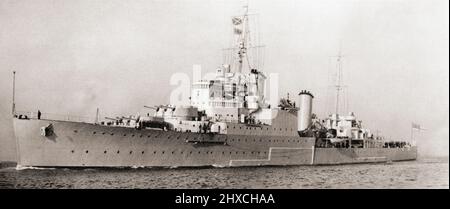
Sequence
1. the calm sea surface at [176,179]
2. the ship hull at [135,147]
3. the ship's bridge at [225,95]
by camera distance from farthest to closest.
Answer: the ship's bridge at [225,95]
the ship hull at [135,147]
the calm sea surface at [176,179]

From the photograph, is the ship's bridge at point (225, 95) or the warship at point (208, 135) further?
the ship's bridge at point (225, 95)

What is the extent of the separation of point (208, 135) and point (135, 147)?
4.47m

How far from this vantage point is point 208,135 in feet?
85.1

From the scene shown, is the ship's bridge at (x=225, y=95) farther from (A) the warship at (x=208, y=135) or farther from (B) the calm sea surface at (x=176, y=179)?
(B) the calm sea surface at (x=176, y=179)

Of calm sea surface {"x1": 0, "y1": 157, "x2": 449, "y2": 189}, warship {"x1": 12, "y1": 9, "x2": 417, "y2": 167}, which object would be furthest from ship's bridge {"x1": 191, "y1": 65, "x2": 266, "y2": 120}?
calm sea surface {"x1": 0, "y1": 157, "x2": 449, "y2": 189}

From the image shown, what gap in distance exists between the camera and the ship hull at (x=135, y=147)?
2148cm

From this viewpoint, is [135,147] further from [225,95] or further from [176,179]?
[225,95]

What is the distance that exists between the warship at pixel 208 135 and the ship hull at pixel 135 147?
4cm

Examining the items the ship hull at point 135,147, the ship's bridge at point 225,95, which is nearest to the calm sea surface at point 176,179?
the ship hull at point 135,147

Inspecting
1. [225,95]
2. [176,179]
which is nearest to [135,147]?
[176,179]
